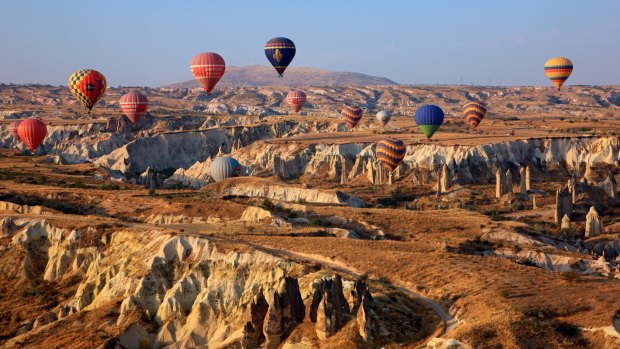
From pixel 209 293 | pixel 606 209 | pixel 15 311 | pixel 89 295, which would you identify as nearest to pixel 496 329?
pixel 209 293

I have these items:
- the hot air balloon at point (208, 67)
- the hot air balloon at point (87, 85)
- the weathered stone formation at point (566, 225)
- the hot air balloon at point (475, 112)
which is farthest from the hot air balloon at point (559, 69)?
the hot air balloon at point (87, 85)

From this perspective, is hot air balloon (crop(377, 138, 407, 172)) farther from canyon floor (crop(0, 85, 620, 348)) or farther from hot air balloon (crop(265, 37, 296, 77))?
hot air balloon (crop(265, 37, 296, 77))

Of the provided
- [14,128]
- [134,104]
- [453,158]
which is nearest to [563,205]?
[453,158]

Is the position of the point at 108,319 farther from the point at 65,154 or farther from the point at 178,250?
the point at 65,154

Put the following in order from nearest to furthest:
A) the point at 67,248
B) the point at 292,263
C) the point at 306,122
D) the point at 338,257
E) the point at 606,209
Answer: the point at 292,263 → the point at 338,257 → the point at 67,248 → the point at 606,209 → the point at 306,122

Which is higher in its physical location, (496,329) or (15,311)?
(496,329)

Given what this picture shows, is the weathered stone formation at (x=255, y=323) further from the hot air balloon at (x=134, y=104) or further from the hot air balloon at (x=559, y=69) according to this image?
the hot air balloon at (x=559, y=69)
